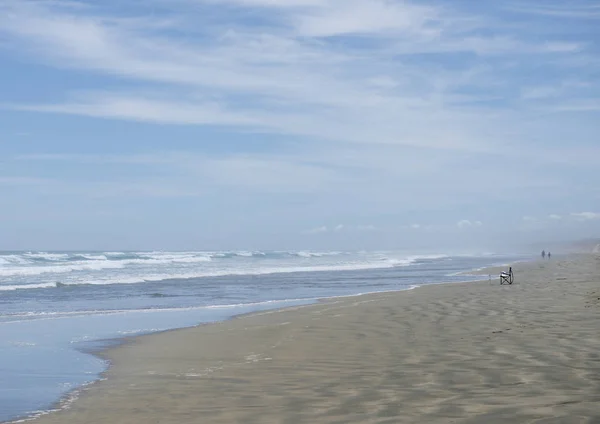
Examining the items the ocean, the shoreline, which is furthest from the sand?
the ocean

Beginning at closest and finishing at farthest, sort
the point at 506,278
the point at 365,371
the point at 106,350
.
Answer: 1. the point at 365,371
2. the point at 106,350
3. the point at 506,278

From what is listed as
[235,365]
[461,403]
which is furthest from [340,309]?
[461,403]

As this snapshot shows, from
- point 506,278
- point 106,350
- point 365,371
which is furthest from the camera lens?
point 506,278

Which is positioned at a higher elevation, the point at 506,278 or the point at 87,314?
the point at 506,278

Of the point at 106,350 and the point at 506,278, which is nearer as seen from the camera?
the point at 106,350

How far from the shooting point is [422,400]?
7059 mm

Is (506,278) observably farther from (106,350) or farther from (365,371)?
(365,371)

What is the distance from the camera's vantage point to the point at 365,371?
354 inches

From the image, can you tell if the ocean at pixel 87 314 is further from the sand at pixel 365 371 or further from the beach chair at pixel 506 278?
the beach chair at pixel 506 278

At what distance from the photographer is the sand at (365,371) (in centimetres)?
676

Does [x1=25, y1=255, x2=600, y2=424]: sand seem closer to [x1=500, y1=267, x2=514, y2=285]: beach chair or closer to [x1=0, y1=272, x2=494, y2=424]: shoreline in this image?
[x1=0, y1=272, x2=494, y2=424]: shoreline

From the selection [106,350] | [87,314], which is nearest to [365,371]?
[106,350]

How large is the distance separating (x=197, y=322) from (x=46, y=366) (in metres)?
6.17

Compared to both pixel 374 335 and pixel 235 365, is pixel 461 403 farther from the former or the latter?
pixel 374 335
